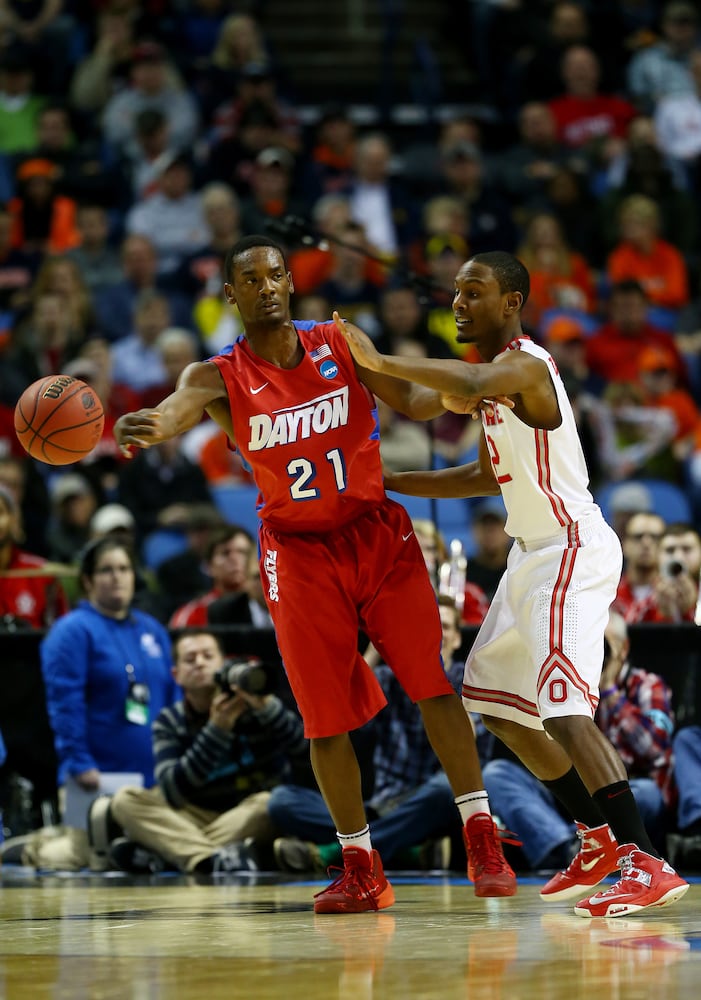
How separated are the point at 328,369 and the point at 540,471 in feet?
2.75

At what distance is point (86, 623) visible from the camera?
783cm

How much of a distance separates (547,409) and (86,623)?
343 centimetres

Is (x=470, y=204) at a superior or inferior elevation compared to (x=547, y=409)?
superior

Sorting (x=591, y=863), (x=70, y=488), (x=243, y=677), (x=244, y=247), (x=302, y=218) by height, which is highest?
(x=302, y=218)

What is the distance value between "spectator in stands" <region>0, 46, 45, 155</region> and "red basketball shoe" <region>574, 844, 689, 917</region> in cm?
1044

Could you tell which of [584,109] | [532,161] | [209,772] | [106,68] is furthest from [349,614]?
[106,68]

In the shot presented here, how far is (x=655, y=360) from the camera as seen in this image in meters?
11.4

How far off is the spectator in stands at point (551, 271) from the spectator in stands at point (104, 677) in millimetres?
5061

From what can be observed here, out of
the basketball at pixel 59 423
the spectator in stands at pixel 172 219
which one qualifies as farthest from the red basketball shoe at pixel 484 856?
the spectator in stands at pixel 172 219

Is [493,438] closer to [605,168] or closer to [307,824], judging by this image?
[307,824]

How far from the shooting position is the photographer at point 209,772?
7.15 m

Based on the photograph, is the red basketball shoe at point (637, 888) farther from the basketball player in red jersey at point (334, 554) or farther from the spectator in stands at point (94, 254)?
the spectator in stands at point (94, 254)

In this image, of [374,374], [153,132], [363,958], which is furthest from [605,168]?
[363,958]

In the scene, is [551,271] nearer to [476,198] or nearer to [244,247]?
[476,198]
